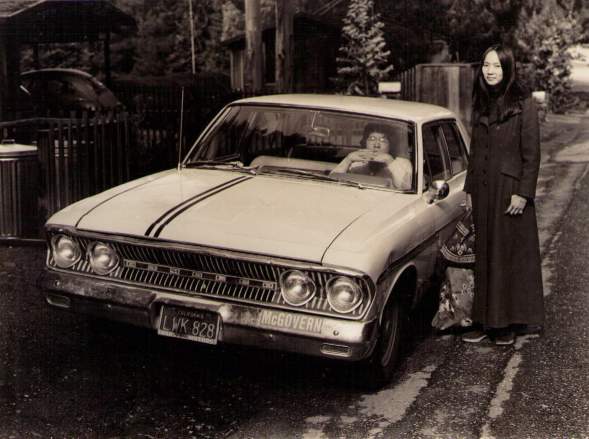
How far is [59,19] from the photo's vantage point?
743 inches

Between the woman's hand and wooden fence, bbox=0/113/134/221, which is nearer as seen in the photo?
the woman's hand

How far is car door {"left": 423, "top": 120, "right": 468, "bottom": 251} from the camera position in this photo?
5785 millimetres

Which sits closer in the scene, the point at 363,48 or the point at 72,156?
the point at 72,156

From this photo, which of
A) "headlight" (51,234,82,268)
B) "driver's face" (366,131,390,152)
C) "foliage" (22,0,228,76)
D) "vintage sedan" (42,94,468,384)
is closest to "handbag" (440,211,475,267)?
"vintage sedan" (42,94,468,384)

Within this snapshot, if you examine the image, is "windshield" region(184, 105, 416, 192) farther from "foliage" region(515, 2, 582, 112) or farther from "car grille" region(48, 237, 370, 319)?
"foliage" region(515, 2, 582, 112)

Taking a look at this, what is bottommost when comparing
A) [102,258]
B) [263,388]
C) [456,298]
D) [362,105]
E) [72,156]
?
[263,388]

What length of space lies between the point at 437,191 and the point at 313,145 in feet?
3.22

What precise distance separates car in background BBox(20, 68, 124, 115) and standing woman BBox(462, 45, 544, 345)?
44.4ft

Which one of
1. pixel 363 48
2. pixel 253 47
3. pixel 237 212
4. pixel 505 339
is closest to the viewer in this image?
pixel 237 212

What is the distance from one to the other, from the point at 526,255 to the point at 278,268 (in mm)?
1896

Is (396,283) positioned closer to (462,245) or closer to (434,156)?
(462,245)

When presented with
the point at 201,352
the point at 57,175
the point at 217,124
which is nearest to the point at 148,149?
the point at 57,175

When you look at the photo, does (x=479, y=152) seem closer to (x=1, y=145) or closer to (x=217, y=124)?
(x=217, y=124)

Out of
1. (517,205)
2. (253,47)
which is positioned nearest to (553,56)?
(253,47)
